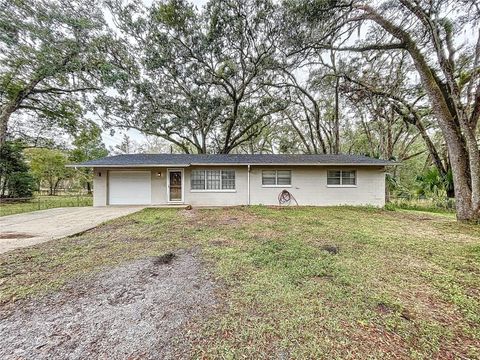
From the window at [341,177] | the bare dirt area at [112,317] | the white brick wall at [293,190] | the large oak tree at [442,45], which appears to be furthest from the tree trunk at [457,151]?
the bare dirt area at [112,317]

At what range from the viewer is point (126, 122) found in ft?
49.8

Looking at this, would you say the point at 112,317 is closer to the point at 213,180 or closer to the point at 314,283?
the point at 314,283

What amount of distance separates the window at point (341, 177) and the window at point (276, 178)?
2.19 meters

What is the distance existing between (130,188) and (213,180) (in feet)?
14.8

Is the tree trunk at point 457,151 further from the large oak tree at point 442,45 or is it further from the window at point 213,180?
the window at point 213,180

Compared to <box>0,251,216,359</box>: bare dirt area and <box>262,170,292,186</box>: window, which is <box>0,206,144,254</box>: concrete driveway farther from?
<box>262,170,292,186</box>: window

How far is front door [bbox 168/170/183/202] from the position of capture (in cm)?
1163

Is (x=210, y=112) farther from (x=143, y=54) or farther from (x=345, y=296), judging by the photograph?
(x=345, y=296)

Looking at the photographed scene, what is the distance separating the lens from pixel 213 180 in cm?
1164

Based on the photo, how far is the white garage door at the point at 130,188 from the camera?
11.4 m

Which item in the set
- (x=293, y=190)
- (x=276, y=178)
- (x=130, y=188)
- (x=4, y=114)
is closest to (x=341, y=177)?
(x=293, y=190)

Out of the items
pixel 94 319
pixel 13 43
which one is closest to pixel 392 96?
pixel 94 319

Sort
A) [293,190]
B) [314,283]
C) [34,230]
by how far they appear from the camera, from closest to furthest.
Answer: [314,283] < [34,230] < [293,190]

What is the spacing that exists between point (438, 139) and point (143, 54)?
2455 centimetres
